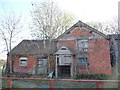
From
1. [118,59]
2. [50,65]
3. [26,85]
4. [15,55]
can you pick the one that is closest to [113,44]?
[118,59]

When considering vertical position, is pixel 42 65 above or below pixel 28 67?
above

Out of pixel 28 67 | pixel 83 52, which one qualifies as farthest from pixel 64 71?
pixel 28 67

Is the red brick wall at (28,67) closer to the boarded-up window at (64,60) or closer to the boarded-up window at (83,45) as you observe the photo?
the boarded-up window at (64,60)

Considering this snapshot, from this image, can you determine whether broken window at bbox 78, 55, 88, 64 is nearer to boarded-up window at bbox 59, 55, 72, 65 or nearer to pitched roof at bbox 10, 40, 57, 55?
boarded-up window at bbox 59, 55, 72, 65

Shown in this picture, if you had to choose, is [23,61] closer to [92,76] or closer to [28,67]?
[28,67]

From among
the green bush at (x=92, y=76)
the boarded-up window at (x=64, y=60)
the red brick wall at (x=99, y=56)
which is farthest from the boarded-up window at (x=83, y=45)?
the green bush at (x=92, y=76)

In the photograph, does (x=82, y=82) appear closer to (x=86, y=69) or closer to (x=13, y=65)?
(x=86, y=69)

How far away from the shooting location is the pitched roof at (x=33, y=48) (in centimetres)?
2261

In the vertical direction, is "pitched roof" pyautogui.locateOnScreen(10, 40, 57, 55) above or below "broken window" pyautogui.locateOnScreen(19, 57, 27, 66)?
above

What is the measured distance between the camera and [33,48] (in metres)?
23.7

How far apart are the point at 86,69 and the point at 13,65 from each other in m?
11.1

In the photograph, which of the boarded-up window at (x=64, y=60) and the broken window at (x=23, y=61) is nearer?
the boarded-up window at (x=64, y=60)

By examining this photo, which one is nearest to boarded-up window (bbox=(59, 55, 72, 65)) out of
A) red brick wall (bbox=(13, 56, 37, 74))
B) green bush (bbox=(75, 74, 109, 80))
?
green bush (bbox=(75, 74, 109, 80))

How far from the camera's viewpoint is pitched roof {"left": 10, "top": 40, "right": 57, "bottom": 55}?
22609 millimetres
